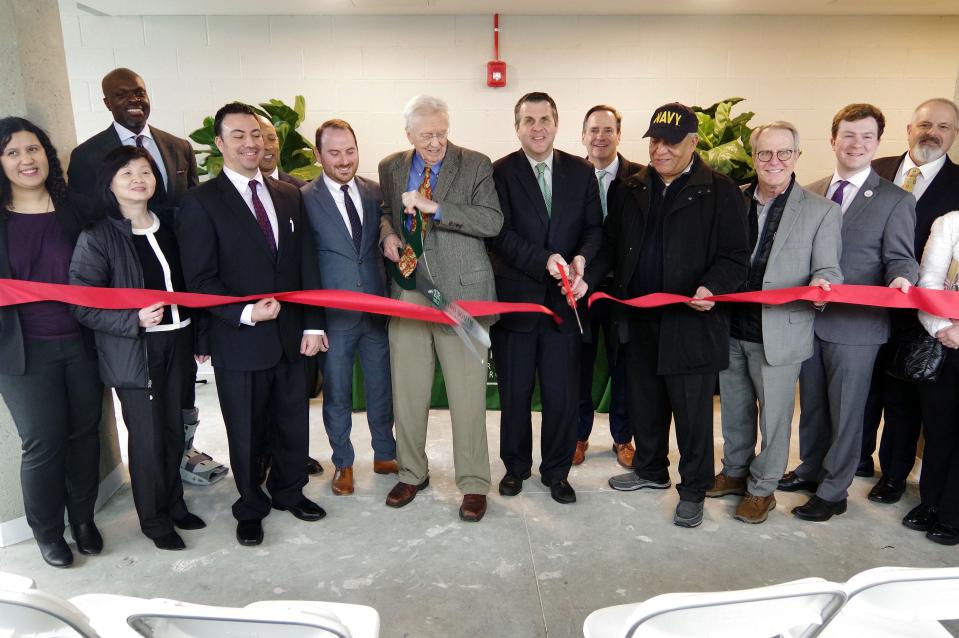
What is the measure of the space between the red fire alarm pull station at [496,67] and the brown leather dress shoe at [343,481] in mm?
3928

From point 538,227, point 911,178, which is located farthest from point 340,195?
point 911,178

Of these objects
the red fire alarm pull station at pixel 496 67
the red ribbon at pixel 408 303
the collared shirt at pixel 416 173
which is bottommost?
the red ribbon at pixel 408 303

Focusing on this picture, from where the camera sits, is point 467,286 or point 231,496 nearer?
point 467,286

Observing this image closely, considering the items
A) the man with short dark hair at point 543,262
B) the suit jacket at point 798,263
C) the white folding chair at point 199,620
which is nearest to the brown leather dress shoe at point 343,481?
the man with short dark hair at point 543,262

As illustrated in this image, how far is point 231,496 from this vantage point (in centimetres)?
356

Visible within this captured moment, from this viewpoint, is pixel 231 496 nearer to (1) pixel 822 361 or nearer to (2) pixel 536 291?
(2) pixel 536 291

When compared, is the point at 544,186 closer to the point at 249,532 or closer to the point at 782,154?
the point at 782,154

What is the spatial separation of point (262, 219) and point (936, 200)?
3308 mm

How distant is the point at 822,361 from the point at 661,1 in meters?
3.71

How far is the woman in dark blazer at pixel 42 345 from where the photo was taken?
2.66 meters

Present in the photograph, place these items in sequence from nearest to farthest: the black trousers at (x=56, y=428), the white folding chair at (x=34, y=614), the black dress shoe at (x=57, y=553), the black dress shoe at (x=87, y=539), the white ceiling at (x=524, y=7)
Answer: the white folding chair at (x=34, y=614) → the black trousers at (x=56, y=428) → the black dress shoe at (x=57, y=553) → the black dress shoe at (x=87, y=539) → the white ceiling at (x=524, y=7)

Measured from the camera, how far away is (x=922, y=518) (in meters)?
3.17

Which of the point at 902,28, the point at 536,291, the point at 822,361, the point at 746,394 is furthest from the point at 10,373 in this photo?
the point at 902,28

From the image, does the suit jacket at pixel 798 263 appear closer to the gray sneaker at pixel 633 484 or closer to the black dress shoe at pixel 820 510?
the black dress shoe at pixel 820 510
